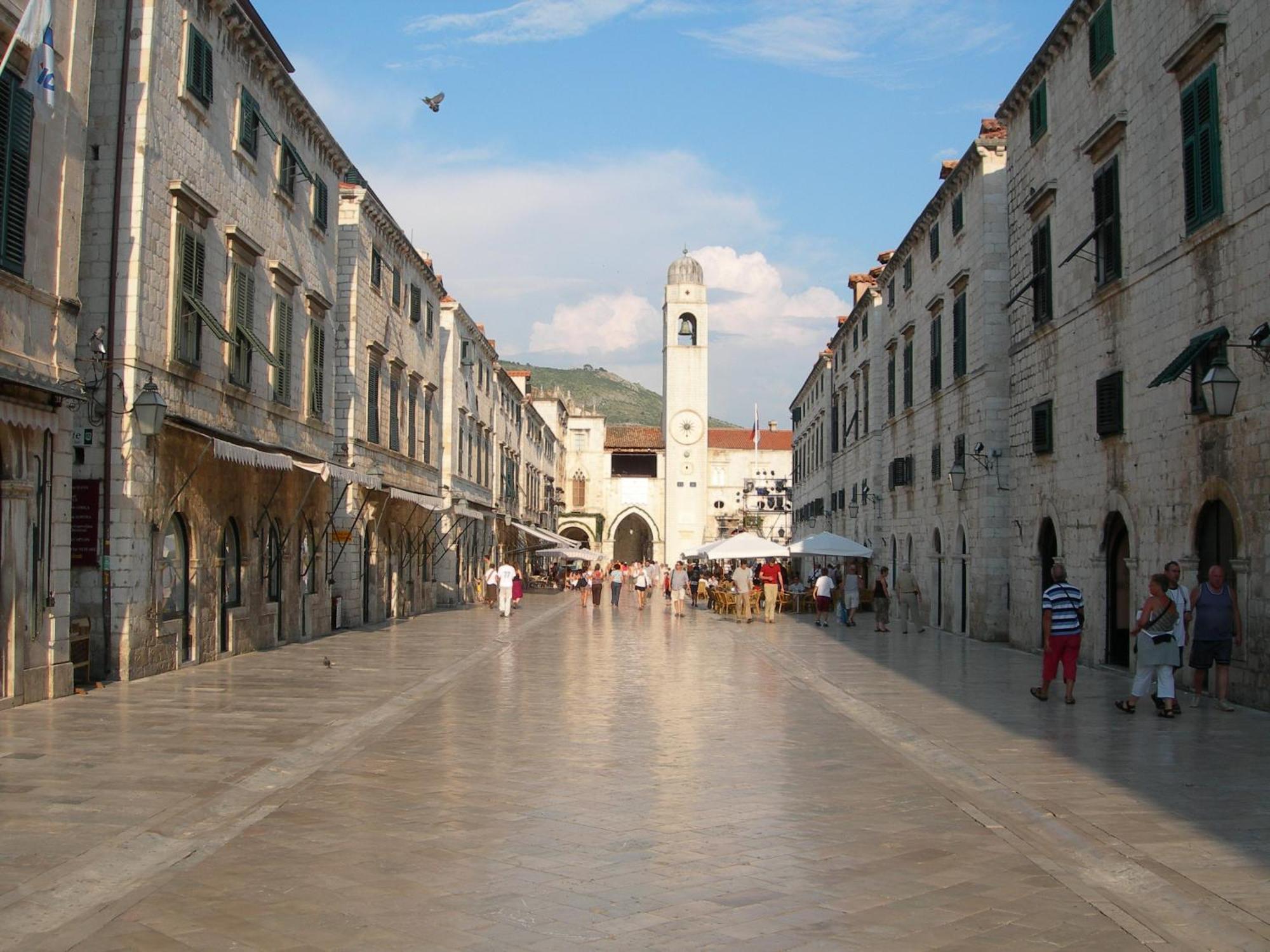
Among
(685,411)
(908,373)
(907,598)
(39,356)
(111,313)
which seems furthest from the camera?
(685,411)

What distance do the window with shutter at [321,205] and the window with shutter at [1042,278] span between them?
13423 mm

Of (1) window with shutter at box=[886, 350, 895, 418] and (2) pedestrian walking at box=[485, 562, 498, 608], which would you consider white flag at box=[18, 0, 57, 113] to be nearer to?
(1) window with shutter at box=[886, 350, 895, 418]

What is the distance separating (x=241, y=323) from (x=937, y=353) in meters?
16.2

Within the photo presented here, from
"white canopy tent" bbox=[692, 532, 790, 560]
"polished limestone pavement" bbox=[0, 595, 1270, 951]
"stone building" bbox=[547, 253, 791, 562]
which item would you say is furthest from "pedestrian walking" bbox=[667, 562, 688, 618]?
"stone building" bbox=[547, 253, 791, 562]

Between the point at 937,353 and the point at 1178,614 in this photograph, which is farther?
the point at 937,353

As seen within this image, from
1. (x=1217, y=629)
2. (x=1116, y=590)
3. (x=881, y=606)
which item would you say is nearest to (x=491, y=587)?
(x=881, y=606)

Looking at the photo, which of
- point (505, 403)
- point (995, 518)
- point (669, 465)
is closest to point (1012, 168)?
point (995, 518)

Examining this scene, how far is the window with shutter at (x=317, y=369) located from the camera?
23.8 m

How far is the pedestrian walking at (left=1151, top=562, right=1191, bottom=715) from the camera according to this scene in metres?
12.6

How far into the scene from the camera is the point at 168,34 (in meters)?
16.5

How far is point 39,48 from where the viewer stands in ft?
39.3

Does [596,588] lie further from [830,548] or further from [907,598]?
[907,598]

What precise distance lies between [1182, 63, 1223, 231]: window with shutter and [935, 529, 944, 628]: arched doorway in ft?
45.3

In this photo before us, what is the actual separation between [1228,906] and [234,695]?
11.0m
